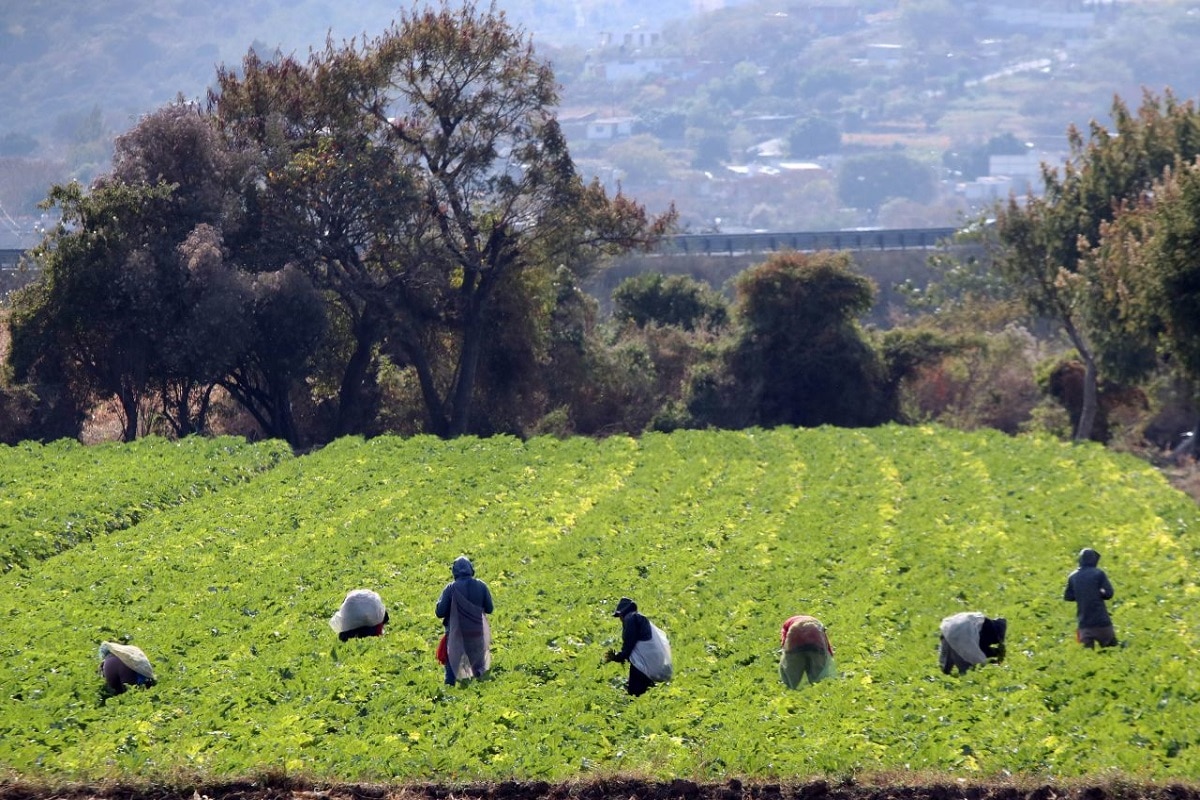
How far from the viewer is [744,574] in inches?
803

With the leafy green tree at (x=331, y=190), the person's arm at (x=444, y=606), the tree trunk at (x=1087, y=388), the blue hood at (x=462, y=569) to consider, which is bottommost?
the tree trunk at (x=1087, y=388)

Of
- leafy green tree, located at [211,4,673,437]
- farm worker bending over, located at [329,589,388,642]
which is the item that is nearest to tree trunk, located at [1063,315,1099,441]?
leafy green tree, located at [211,4,673,437]

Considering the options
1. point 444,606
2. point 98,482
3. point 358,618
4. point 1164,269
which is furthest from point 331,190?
point 444,606

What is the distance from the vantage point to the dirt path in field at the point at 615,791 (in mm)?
12281

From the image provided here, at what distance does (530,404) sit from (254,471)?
17.8 meters

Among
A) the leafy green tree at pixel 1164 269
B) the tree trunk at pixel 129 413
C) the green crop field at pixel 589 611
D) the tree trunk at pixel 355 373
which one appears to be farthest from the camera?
the tree trunk at pixel 355 373

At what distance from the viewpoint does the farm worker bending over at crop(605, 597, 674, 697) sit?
14875mm

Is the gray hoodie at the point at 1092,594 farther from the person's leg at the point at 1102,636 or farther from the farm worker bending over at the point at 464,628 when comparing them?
the farm worker bending over at the point at 464,628

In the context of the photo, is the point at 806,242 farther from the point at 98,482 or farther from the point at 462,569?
the point at 462,569

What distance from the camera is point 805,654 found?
15.0 meters

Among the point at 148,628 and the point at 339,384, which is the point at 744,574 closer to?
the point at 148,628

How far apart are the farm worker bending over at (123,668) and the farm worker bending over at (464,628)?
3.07m

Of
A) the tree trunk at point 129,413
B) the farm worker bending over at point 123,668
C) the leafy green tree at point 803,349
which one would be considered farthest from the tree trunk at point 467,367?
the farm worker bending over at point 123,668

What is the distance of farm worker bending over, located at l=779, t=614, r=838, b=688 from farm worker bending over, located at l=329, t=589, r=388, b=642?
16.0 ft
